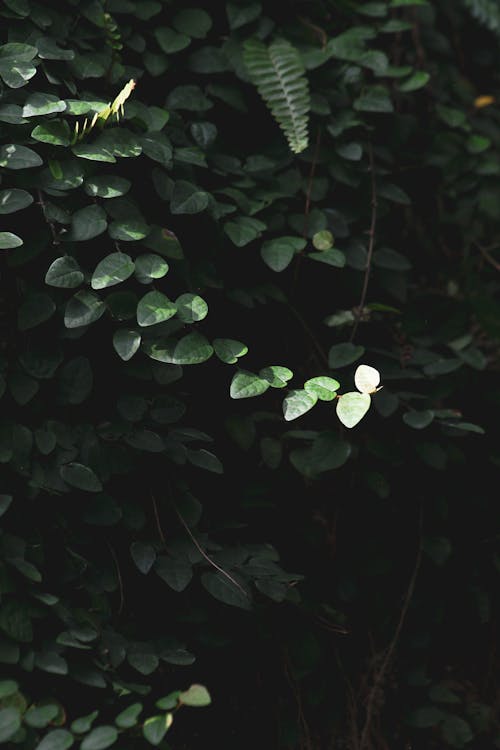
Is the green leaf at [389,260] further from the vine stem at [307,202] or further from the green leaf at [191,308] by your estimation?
the green leaf at [191,308]

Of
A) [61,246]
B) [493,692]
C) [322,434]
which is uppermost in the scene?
[61,246]

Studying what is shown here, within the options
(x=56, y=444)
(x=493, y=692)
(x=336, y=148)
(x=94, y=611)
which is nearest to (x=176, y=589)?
(x=94, y=611)

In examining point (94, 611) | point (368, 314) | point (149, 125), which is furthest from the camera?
point (368, 314)

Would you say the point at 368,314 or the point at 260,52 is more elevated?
the point at 260,52

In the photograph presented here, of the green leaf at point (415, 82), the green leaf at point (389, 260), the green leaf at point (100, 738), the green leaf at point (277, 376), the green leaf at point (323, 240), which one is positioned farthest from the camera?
the green leaf at point (415, 82)

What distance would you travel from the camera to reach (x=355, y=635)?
187 centimetres

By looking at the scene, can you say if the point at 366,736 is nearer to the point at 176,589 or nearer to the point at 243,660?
the point at 243,660

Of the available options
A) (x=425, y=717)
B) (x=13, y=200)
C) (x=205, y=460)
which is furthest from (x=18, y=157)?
(x=425, y=717)

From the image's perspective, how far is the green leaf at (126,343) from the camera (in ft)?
4.68

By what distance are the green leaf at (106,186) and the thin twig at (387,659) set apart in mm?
927

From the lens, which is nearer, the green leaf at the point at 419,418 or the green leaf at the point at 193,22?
the green leaf at the point at 419,418

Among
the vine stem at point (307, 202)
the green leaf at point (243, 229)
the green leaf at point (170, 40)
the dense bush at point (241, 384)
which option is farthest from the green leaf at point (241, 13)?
the green leaf at point (243, 229)

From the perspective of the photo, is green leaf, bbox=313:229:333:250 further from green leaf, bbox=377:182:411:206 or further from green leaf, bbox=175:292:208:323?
green leaf, bbox=175:292:208:323

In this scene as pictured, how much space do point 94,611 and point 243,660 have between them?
395 mm
